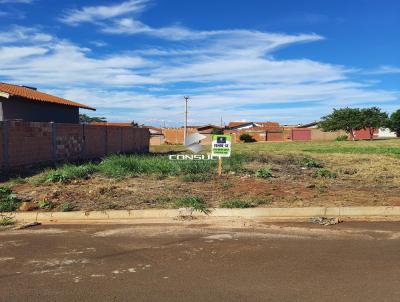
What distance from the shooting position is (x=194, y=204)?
29.6 feet

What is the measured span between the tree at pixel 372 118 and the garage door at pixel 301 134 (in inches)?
448

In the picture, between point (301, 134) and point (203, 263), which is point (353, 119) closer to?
point (301, 134)

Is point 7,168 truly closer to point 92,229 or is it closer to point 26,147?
point 26,147

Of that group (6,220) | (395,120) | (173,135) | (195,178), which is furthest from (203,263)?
(395,120)

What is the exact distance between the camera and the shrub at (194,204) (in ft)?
28.7

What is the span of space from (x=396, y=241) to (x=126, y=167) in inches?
363

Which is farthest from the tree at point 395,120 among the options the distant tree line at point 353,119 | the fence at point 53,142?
the fence at point 53,142

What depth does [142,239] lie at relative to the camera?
6.93 meters

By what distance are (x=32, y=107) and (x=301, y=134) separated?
63571 mm

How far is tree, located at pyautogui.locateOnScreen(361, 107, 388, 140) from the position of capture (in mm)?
74250

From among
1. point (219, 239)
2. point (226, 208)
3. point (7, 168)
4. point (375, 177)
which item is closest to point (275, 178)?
point (375, 177)

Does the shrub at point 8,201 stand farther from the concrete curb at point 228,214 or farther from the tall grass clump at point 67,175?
the tall grass clump at point 67,175

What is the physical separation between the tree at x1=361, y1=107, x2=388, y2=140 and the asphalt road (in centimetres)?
7091

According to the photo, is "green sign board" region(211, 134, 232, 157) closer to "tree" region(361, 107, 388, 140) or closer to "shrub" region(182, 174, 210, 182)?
"shrub" region(182, 174, 210, 182)
